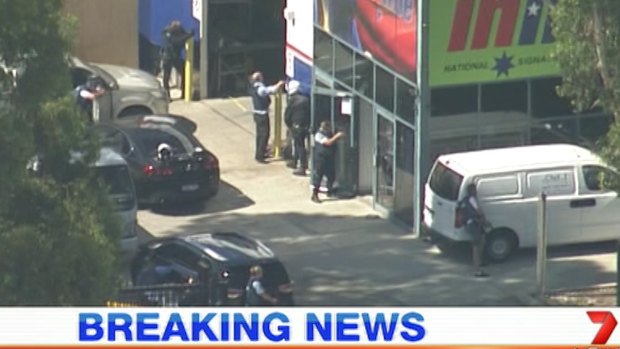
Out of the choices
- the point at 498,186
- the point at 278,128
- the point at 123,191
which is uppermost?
the point at 498,186

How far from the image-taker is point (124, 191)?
27.6 metres

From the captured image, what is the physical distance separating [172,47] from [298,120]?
574 centimetres

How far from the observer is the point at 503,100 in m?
28.8

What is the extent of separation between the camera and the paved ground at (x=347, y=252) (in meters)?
26.1

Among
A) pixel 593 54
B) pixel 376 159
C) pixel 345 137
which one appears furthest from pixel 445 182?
pixel 593 54

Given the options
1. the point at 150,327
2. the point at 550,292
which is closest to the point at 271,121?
the point at 550,292

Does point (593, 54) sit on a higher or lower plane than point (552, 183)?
higher

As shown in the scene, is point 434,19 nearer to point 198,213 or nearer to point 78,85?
point 198,213

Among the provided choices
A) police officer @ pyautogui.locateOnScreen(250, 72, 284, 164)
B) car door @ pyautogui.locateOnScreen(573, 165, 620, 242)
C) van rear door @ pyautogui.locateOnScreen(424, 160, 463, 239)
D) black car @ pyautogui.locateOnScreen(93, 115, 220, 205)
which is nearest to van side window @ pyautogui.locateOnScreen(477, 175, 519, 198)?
van rear door @ pyautogui.locateOnScreen(424, 160, 463, 239)

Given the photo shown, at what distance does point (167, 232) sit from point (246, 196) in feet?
7.56

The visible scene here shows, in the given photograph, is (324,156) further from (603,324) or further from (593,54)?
(603,324)

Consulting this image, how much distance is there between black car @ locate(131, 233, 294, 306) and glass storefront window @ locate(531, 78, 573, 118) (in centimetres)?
643

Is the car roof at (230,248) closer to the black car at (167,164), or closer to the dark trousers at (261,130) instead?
the black car at (167,164)

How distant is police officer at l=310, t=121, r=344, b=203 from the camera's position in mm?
30375
